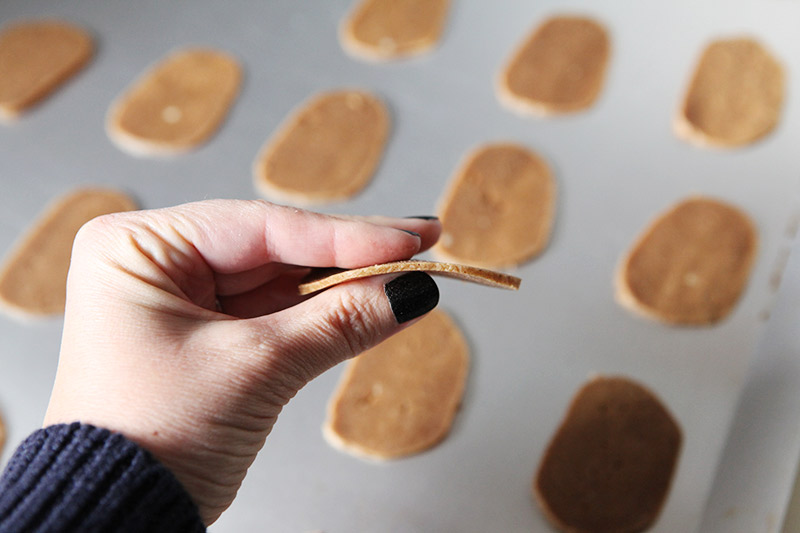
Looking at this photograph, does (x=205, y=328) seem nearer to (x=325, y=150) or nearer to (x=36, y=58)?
(x=325, y=150)

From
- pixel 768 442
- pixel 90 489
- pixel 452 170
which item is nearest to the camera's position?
pixel 90 489

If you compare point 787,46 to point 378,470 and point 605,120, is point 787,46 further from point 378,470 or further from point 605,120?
point 378,470

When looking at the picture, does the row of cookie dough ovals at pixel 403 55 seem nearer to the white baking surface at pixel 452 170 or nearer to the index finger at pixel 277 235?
the white baking surface at pixel 452 170

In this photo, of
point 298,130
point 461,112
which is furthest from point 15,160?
point 461,112

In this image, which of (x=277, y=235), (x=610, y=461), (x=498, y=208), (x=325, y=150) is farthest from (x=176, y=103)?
(x=610, y=461)

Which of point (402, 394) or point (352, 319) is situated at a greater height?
point (352, 319)

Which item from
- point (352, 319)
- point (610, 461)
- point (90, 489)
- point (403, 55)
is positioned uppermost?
point (403, 55)
